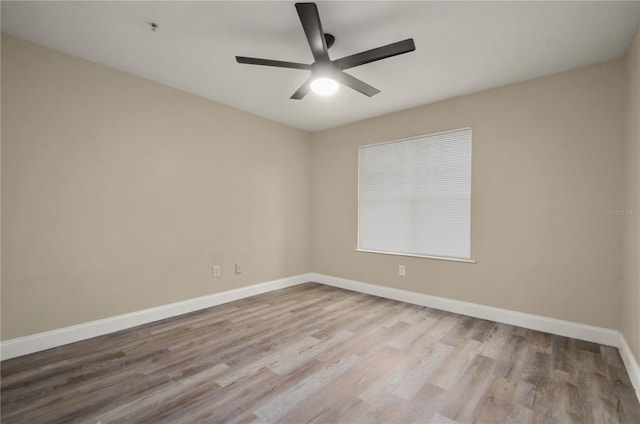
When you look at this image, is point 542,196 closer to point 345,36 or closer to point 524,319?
point 524,319

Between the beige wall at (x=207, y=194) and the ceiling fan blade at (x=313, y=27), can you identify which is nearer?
the ceiling fan blade at (x=313, y=27)

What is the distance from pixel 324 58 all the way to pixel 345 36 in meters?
0.36

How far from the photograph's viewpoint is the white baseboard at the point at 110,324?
2328 millimetres

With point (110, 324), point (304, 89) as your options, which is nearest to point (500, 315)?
point (304, 89)

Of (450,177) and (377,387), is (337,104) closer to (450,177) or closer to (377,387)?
(450,177)

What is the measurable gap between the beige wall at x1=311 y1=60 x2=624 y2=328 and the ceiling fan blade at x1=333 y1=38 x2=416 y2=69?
182 cm

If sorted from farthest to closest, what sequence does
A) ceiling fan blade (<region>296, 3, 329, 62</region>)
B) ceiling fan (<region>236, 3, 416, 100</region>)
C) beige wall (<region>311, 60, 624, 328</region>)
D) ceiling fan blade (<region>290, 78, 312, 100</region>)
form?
beige wall (<region>311, 60, 624, 328</region>) → ceiling fan blade (<region>290, 78, 312, 100</region>) → ceiling fan (<region>236, 3, 416, 100</region>) → ceiling fan blade (<region>296, 3, 329, 62</region>)

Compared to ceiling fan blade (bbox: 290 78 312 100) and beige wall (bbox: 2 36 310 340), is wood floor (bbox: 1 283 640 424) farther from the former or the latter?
ceiling fan blade (bbox: 290 78 312 100)

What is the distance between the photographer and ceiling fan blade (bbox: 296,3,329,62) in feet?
5.54

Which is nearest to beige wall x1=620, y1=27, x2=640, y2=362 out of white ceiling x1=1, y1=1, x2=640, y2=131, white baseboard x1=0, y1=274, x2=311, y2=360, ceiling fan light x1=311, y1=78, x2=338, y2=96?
white ceiling x1=1, y1=1, x2=640, y2=131

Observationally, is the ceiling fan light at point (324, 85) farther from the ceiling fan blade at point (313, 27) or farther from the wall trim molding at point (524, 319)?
the wall trim molding at point (524, 319)

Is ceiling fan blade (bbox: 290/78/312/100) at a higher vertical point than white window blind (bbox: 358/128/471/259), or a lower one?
higher

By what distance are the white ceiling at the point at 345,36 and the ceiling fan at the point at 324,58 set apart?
236 millimetres

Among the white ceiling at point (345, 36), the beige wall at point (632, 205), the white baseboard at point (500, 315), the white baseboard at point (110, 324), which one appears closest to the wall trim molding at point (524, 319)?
the white baseboard at point (500, 315)
